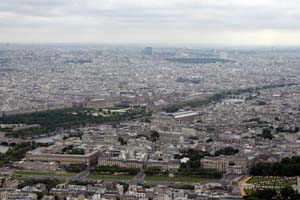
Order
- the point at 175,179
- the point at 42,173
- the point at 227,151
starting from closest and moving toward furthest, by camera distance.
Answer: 1. the point at 175,179
2. the point at 42,173
3. the point at 227,151

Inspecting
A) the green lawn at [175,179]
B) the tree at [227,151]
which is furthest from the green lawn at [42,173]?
the tree at [227,151]

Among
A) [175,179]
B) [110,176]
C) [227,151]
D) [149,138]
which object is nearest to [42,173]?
[110,176]

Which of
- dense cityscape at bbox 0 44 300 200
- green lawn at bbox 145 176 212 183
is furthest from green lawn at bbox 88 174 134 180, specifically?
green lawn at bbox 145 176 212 183

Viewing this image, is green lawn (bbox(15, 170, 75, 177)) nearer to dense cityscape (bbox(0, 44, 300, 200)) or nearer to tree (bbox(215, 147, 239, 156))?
dense cityscape (bbox(0, 44, 300, 200))

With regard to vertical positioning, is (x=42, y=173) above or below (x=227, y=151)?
below

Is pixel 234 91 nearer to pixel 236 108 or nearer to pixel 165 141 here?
pixel 236 108

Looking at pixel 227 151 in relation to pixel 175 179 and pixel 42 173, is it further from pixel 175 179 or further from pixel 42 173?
pixel 42 173

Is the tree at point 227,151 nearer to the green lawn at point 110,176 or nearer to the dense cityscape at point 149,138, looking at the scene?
the dense cityscape at point 149,138

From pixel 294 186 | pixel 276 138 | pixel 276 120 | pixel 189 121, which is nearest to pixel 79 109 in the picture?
pixel 189 121
